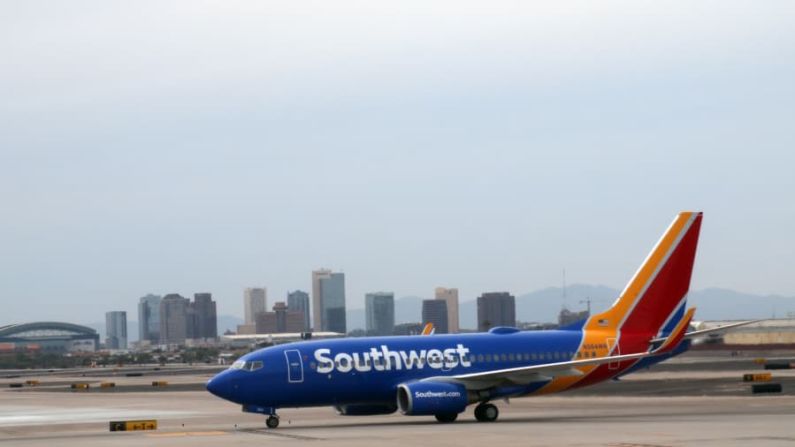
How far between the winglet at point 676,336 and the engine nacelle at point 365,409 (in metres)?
10.8

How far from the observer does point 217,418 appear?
60.7m

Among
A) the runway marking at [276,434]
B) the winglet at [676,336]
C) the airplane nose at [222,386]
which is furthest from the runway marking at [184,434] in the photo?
the winglet at [676,336]

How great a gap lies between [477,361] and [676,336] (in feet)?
27.5

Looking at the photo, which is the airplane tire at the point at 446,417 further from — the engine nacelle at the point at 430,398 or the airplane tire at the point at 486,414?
the airplane tire at the point at 486,414

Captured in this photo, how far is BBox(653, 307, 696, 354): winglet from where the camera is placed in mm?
53062

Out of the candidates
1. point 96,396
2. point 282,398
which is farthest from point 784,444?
point 96,396

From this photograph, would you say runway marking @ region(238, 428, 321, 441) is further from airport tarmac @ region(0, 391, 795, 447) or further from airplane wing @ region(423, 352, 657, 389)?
airplane wing @ region(423, 352, 657, 389)

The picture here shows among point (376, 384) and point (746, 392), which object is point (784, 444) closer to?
point (376, 384)

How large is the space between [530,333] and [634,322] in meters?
4.30

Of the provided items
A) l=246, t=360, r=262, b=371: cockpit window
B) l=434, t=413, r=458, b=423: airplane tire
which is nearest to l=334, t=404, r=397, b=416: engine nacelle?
l=434, t=413, r=458, b=423: airplane tire

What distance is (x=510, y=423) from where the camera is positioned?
162ft

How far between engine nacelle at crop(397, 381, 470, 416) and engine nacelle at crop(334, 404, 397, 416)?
1.88m

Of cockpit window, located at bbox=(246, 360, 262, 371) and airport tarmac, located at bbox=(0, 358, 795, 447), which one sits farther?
cockpit window, located at bbox=(246, 360, 262, 371)

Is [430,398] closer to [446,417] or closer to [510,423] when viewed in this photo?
[446,417]
